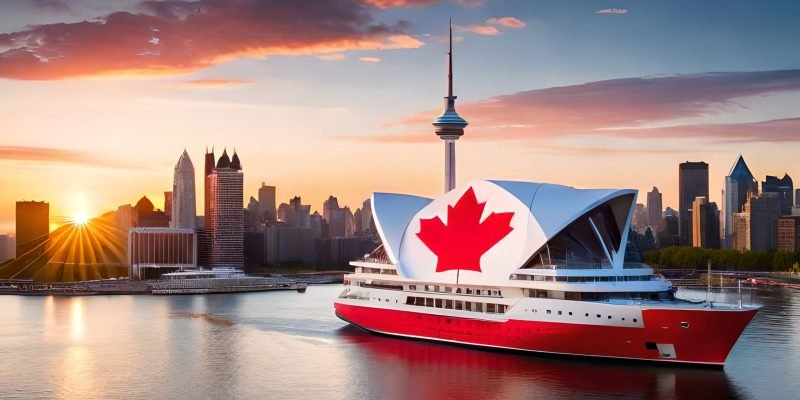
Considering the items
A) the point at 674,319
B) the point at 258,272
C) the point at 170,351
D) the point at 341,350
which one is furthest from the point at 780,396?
the point at 258,272

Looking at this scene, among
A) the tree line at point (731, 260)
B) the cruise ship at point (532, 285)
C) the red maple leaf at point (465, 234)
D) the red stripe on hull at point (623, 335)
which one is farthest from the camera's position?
the tree line at point (731, 260)

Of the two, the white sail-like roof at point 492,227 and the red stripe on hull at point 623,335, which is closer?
the red stripe on hull at point 623,335

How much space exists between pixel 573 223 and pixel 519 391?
1454 centimetres

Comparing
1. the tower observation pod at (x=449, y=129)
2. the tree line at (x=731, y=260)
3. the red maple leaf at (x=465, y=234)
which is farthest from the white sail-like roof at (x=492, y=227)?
the tree line at (x=731, y=260)

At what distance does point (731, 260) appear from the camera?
569 ft

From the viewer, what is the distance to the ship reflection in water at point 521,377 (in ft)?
146

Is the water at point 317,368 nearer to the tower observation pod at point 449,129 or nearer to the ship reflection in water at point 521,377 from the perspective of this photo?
the ship reflection in water at point 521,377

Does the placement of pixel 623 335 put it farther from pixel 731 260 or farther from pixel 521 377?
pixel 731 260

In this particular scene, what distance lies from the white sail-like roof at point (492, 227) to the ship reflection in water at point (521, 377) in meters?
5.75

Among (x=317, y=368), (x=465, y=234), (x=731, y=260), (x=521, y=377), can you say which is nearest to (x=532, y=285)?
(x=521, y=377)

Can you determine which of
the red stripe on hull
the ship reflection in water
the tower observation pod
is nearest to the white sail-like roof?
the red stripe on hull

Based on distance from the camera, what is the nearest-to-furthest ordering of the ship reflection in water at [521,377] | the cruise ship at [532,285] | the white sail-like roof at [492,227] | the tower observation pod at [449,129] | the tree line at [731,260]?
the ship reflection in water at [521,377] → the cruise ship at [532,285] → the white sail-like roof at [492,227] → the tower observation pod at [449,129] → the tree line at [731,260]

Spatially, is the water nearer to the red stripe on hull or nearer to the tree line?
the red stripe on hull

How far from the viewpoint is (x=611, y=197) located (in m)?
55.8
